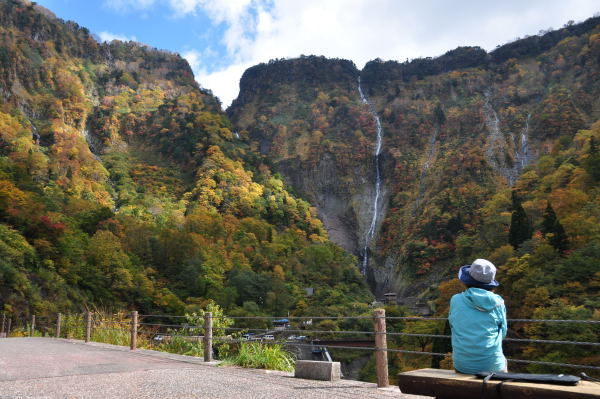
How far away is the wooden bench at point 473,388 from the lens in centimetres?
239

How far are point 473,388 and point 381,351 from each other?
3.60m

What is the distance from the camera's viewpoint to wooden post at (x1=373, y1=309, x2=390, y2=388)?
6043 mm

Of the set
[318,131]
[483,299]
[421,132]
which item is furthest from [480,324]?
[318,131]

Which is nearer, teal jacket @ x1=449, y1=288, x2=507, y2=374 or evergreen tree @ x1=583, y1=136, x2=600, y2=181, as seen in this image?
teal jacket @ x1=449, y1=288, x2=507, y2=374

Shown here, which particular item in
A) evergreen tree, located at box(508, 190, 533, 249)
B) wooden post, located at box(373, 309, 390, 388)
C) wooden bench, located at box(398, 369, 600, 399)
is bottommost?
wooden post, located at box(373, 309, 390, 388)

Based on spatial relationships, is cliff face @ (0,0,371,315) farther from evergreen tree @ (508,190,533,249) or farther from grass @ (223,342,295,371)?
grass @ (223,342,295,371)

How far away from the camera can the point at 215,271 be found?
4919 cm

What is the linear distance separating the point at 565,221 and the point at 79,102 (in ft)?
235

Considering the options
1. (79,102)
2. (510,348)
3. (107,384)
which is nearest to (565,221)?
(510,348)

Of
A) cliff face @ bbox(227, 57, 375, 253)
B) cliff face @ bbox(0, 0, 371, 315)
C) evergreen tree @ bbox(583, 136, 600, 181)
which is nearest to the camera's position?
cliff face @ bbox(0, 0, 371, 315)

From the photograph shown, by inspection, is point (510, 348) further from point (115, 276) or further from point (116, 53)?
point (116, 53)

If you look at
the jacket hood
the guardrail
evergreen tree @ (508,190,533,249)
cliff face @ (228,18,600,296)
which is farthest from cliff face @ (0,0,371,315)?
the jacket hood

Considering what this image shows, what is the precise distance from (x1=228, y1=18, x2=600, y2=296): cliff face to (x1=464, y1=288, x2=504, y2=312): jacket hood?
51.0 meters

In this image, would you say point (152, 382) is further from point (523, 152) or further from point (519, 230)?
point (523, 152)
